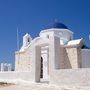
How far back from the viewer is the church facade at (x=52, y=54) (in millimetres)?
16906

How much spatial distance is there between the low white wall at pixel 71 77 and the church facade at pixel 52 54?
47 cm

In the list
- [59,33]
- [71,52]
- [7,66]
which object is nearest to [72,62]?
[71,52]

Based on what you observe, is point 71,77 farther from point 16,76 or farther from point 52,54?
point 16,76

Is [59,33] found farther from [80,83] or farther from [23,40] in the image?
[80,83]

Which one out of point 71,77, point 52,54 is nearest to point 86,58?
point 52,54

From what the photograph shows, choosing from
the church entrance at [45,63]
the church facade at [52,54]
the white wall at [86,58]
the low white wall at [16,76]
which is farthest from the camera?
the church entrance at [45,63]

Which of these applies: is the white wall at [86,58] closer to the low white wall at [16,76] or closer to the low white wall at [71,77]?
the low white wall at [16,76]

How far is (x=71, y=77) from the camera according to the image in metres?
15.0

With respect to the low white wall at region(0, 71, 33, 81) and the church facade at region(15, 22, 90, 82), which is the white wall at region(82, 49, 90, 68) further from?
the low white wall at region(0, 71, 33, 81)

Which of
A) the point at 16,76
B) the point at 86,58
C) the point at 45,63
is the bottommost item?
the point at 16,76

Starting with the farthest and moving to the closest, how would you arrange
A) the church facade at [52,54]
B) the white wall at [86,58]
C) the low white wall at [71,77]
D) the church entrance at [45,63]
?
the church entrance at [45,63], the white wall at [86,58], the church facade at [52,54], the low white wall at [71,77]

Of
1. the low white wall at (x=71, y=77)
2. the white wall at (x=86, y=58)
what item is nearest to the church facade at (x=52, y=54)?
the white wall at (x=86, y=58)

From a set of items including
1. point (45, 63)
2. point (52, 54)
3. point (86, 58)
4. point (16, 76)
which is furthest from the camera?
point (45, 63)

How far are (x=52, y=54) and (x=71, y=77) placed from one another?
2648 mm
